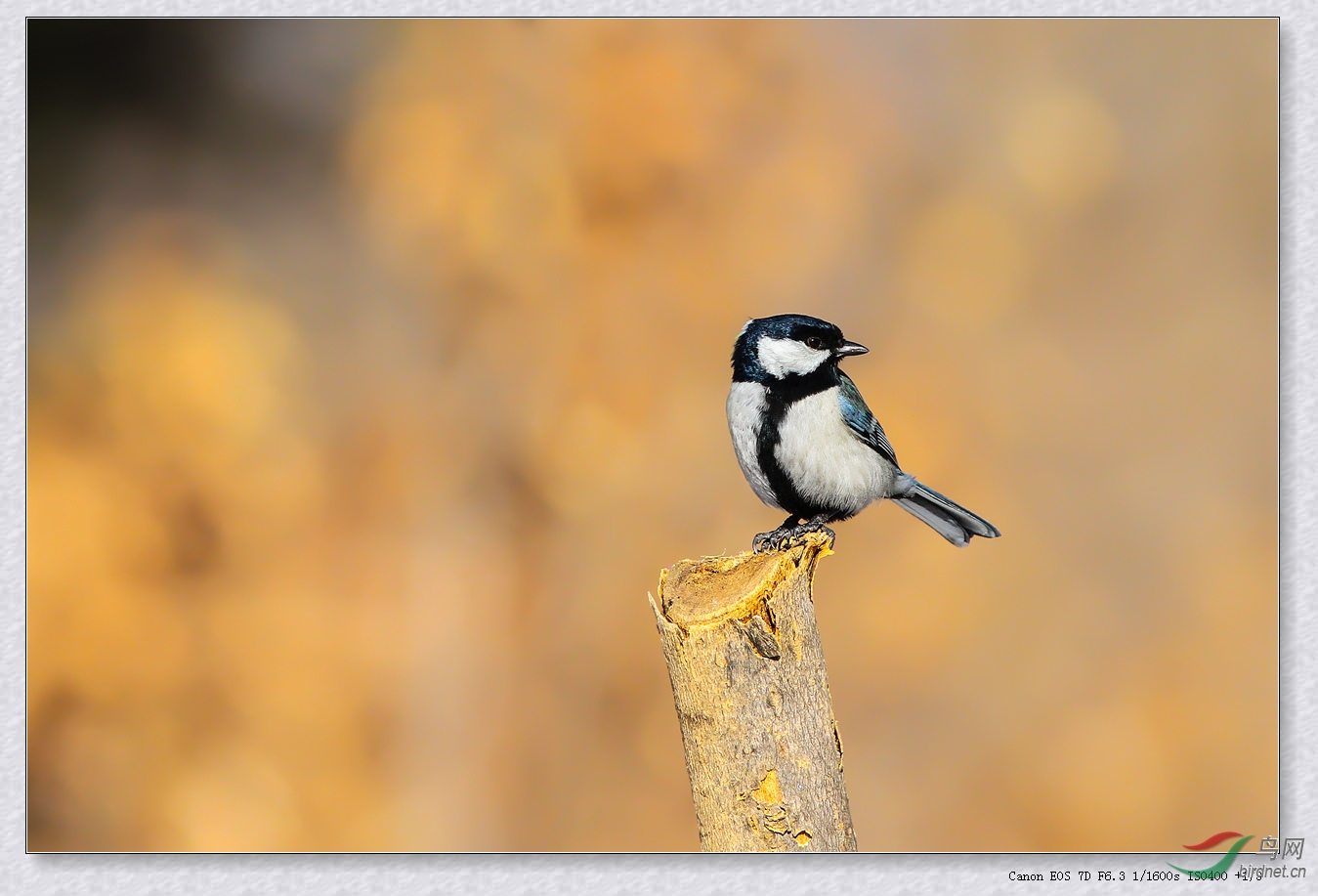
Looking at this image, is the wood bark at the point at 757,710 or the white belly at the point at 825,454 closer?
the wood bark at the point at 757,710

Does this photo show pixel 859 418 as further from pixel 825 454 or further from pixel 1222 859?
pixel 1222 859

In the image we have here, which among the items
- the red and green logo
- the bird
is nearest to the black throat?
the bird

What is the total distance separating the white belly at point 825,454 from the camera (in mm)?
1888

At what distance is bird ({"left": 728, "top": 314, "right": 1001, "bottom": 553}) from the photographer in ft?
6.21

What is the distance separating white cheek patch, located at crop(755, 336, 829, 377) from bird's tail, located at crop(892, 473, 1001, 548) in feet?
1.41

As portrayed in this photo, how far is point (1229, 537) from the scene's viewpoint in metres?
2.32

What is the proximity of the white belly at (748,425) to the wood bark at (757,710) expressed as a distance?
1.61ft

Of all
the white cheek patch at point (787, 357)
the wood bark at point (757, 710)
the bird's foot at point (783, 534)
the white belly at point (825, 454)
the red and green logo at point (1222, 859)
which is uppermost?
the white cheek patch at point (787, 357)

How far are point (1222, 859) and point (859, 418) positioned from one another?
135 centimetres

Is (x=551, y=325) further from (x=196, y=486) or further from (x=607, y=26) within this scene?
(x=196, y=486)

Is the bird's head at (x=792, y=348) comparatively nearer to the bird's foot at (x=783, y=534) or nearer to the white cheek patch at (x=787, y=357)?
the white cheek patch at (x=787, y=357)

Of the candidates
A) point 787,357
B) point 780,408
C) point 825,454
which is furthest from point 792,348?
point 825,454

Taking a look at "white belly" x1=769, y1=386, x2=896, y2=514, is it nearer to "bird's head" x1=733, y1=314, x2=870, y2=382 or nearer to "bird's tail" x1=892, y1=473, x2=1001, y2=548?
"bird's head" x1=733, y1=314, x2=870, y2=382

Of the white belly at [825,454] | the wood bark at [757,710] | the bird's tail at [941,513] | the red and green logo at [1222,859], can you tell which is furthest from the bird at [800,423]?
the red and green logo at [1222,859]
